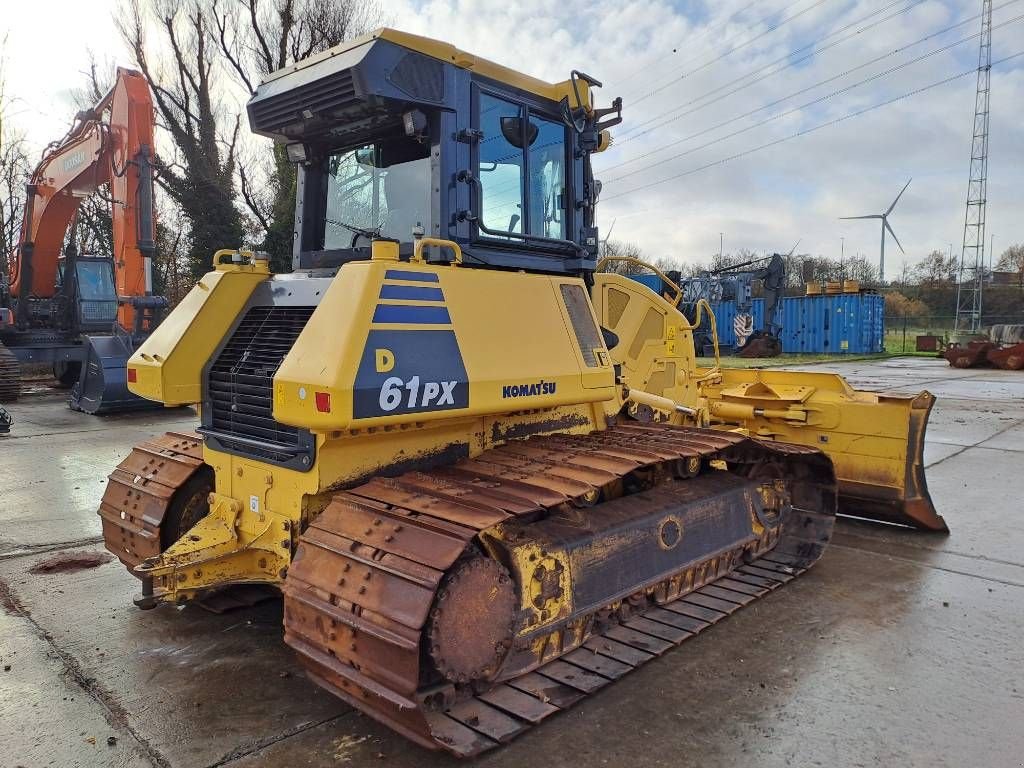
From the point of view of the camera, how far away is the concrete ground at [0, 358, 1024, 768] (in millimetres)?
3051

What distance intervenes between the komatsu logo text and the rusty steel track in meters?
2.06

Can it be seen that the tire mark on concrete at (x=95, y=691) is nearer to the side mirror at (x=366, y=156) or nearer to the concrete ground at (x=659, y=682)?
the concrete ground at (x=659, y=682)

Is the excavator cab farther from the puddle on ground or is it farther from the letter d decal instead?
the letter d decal

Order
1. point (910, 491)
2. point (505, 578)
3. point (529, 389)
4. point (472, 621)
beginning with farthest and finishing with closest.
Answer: point (910, 491), point (529, 389), point (505, 578), point (472, 621)

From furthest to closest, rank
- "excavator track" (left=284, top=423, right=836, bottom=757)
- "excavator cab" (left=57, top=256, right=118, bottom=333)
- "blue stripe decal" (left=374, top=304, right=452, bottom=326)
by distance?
"excavator cab" (left=57, top=256, right=118, bottom=333)
"blue stripe decal" (left=374, top=304, right=452, bottom=326)
"excavator track" (left=284, top=423, right=836, bottom=757)

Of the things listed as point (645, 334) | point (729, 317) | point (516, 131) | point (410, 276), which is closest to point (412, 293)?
point (410, 276)

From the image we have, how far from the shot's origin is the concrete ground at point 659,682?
10.0 feet

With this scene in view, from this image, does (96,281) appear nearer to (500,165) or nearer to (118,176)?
(118,176)

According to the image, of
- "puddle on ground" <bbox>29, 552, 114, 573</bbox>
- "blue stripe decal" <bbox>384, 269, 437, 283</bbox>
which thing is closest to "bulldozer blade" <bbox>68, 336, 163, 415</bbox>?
"puddle on ground" <bbox>29, 552, 114, 573</bbox>

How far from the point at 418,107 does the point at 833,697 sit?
3.48 metres

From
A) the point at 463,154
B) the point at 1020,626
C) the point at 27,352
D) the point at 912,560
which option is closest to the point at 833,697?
the point at 1020,626

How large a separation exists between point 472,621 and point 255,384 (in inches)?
67.7

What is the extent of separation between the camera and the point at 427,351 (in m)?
3.38

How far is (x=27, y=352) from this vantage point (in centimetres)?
1606
